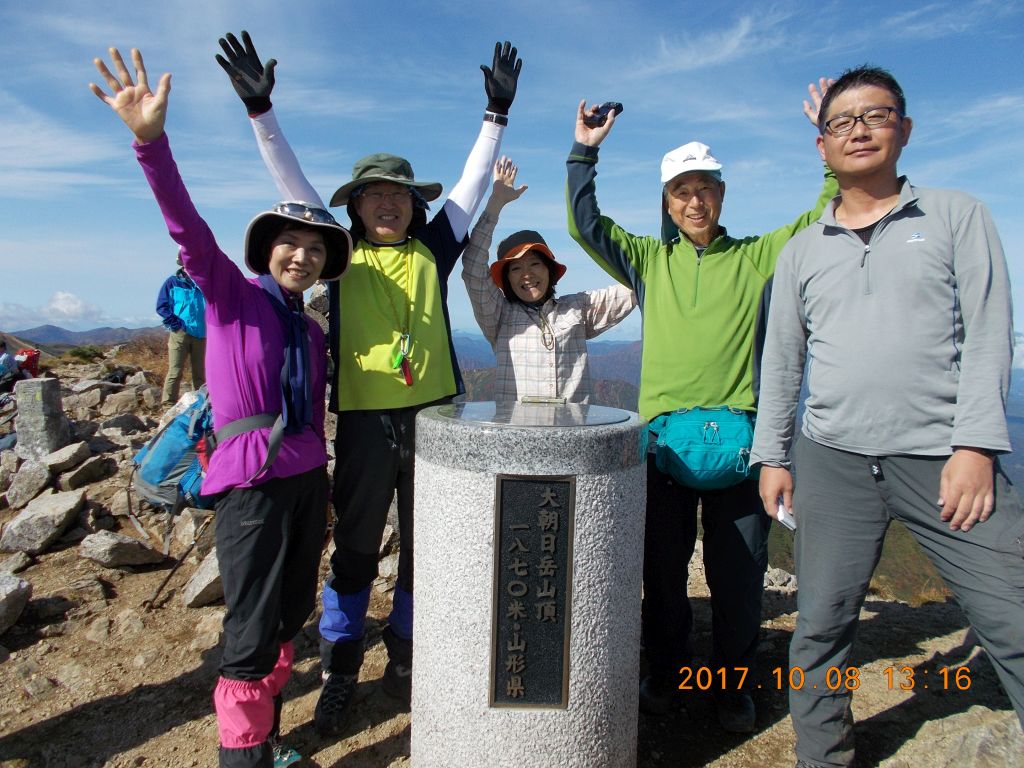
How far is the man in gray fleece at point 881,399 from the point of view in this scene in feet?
8.29

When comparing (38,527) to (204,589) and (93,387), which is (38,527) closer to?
(204,589)

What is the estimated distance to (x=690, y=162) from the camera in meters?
3.47

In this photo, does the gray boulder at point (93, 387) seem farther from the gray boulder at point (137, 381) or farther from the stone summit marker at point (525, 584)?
the stone summit marker at point (525, 584)

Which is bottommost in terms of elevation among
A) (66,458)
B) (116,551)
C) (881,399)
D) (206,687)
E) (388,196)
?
(206,687)

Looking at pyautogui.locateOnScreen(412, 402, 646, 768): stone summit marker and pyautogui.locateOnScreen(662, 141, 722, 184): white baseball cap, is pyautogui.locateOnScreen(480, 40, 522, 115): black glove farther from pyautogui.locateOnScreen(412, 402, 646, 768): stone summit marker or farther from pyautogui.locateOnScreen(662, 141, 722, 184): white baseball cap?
pyautogui.locateOnScreen(412, 402, 646, 768): stone summit marker

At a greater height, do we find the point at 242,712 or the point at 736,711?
the point at 242,712

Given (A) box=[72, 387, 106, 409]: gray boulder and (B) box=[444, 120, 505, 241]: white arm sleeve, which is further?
(A) box=[72, 387, 106, 409]: gray boulder

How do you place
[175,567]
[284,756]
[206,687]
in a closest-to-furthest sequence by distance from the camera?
[284,756], [206,687], [175,567]

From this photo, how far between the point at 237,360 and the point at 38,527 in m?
5.10

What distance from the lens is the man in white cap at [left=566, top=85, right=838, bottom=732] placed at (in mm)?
3465

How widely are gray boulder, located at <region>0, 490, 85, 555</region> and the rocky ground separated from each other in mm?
77

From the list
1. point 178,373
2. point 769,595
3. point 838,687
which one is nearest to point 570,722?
point 838,687

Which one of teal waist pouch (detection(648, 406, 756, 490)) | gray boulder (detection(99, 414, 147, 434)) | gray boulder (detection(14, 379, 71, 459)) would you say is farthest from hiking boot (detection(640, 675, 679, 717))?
gray boulder (detection(99, 414, 147, 434))
